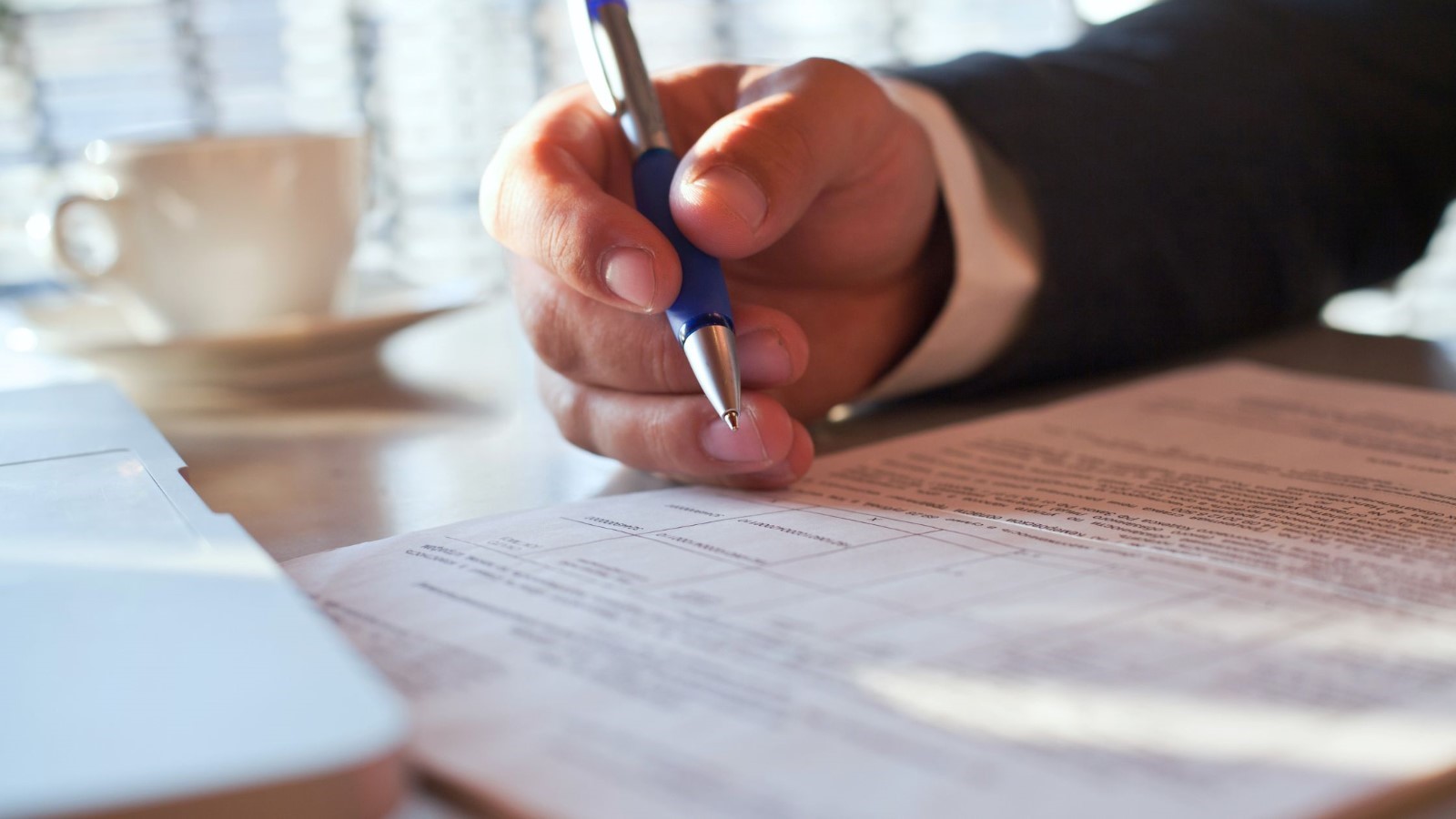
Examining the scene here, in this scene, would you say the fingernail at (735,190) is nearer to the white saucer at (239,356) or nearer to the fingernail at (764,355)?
the fingernail at (764,355)

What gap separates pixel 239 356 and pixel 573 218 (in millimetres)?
324

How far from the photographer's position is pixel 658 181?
478mm

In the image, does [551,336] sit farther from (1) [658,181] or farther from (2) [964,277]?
(2) [964,277]

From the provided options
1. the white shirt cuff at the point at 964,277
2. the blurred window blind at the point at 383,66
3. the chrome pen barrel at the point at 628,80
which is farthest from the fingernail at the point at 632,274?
the blurred window blind at the point at 383,66

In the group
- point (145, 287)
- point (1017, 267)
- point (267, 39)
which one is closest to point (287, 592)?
point (1017, 267)

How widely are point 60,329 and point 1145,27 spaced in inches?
30.5

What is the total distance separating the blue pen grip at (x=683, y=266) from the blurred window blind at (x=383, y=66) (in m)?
2.36

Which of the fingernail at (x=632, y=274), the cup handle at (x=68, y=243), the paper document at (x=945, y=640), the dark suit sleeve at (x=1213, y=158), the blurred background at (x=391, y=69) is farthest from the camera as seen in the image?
the blurred background at (x=391, y=69)

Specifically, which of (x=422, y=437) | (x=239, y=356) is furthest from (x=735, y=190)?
(x=239, y=356)

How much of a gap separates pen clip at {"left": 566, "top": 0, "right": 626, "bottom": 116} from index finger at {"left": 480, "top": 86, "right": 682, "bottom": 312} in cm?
3

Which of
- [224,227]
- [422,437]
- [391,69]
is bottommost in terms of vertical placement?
[422,437]

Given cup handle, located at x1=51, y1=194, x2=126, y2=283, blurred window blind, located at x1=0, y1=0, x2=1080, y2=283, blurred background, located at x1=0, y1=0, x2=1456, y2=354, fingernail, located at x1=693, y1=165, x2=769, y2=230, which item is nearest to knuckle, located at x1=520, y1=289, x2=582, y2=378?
fingernail, located at x1=693, y1=165, x2=769, y2=230

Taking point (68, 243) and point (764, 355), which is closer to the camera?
point (764, 355)

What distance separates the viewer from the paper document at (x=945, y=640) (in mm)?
225
